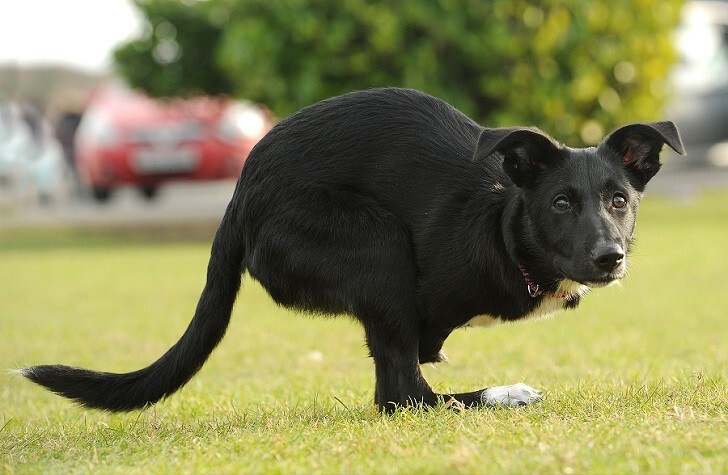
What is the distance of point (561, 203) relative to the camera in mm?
3715

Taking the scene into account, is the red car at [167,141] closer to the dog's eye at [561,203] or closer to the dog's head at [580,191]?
the dog's head at [580,191]

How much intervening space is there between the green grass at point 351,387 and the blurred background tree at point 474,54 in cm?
271

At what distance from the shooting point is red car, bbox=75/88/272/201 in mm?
14250

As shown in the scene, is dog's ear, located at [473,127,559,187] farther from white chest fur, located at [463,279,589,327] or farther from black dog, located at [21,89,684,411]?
white chest fur, located at [463,279,589,327]

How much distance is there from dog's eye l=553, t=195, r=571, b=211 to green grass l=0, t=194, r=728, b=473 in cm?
74

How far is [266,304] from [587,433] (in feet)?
19.7

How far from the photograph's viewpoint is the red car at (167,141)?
561 inches

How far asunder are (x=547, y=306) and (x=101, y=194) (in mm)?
13211

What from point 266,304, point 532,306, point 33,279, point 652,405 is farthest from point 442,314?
point 33,279

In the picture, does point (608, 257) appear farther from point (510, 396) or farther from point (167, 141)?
point (167, 141)

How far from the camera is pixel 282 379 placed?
5.35m

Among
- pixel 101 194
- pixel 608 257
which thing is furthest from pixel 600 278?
pixel 101 194

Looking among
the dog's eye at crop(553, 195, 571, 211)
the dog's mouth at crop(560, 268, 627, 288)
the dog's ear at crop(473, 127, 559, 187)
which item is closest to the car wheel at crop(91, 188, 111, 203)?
the dog's ear at crop(473, 127, 559, 187)

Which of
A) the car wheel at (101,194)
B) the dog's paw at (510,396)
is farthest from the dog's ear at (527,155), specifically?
the car wheel at (101,194)
